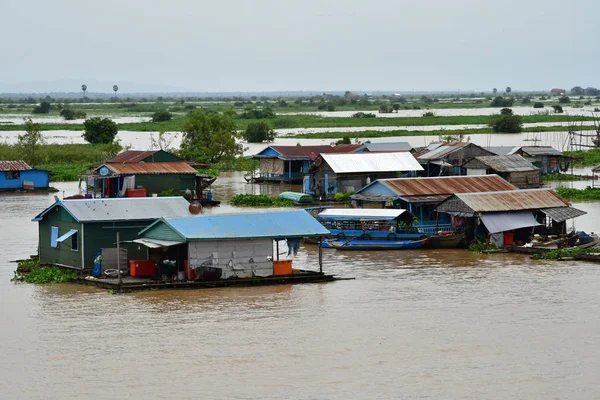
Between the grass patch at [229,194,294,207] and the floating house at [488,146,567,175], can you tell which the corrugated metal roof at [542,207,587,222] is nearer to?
the grass patch at [229,194,294,207]

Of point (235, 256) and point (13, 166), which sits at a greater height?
point (13, 166)

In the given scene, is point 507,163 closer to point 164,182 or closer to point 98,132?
point 164,182

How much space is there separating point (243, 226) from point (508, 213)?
845 cm

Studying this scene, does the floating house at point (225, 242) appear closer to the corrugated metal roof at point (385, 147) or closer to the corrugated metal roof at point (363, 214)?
the corrugated metal roof at point (363, 214)

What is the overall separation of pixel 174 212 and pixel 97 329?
521 cm

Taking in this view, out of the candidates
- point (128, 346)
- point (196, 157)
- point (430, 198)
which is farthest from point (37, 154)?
point (128, 346)

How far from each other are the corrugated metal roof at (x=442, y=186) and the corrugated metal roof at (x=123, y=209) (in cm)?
794

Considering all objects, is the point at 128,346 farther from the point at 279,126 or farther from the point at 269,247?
the point at 279,126

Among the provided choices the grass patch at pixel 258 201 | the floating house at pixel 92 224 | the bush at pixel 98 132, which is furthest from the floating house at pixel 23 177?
the bush at pixel 98 132

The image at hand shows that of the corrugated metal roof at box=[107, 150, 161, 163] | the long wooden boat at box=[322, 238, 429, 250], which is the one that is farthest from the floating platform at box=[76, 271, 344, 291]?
the corrugated metal roof at box=[107, 150, 161, 163]

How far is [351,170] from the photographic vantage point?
37.2 metres

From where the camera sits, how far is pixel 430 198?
28047mm

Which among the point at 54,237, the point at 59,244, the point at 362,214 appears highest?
the point at 362,214

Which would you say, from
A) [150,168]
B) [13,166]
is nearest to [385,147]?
[150,168]
